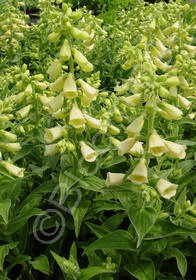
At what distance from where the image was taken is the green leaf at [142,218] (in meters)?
1.72

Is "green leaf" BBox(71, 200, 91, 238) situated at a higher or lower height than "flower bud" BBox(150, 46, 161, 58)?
lower

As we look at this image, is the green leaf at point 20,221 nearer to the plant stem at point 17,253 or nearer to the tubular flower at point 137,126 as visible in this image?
the plant stem at point 17,253

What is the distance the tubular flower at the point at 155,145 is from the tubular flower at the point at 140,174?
10 cm

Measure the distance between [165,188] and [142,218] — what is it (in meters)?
0.26

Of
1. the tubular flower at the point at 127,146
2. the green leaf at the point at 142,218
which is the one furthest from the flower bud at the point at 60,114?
the green leaf at the point at 142,218

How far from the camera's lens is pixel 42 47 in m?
5.06

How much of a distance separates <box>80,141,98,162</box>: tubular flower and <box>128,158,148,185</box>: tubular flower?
1.34ft

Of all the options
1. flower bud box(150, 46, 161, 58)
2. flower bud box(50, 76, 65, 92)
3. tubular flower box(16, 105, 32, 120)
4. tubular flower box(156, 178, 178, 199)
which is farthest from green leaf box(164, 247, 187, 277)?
flower bud box(150, 46, 161, 58)

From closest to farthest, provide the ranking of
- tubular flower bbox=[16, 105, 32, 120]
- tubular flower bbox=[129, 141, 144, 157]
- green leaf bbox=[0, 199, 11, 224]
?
tubular flower bbox=[129, 141, 144, 157]
green leaf bbox=[0, 199, 11, 224]
tubular flower bbox=[16, 105, 32, 120]

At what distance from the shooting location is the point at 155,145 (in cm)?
164

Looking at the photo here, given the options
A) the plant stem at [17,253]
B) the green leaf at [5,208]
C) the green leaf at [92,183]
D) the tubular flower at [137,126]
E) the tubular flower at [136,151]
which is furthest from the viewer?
the plant stem at [17,253]

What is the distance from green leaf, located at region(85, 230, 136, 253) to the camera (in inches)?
75.9

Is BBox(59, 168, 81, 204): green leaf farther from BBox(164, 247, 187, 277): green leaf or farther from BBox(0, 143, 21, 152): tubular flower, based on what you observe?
BBox(164, 247, 187, 277): green leaf

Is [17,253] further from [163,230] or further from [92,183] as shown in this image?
[163,230]
